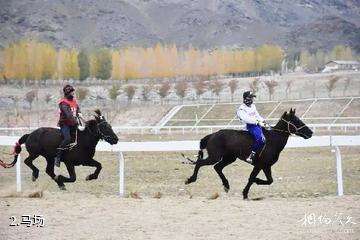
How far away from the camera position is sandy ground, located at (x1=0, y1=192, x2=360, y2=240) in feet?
31.0

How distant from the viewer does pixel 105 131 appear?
14.6 m

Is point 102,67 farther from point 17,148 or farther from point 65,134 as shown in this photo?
point 65,134

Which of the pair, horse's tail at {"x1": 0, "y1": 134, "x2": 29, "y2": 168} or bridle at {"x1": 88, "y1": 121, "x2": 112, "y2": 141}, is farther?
horse's tail at {"x1": 0, "y1": 134, "x2": 29, "y2": 168}

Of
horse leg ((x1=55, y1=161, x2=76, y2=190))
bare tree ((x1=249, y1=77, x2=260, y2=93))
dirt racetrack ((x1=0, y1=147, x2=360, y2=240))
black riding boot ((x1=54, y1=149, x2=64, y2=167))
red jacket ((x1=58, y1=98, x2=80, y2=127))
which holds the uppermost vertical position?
bare tree ((x1=249, y1=77, x2=260, y2=93))

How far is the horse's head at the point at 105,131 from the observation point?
47.8 feet

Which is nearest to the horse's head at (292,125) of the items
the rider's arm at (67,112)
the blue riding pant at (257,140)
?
the blue riding pant at (257,140)

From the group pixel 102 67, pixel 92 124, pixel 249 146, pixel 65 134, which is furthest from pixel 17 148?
pixel 102 67

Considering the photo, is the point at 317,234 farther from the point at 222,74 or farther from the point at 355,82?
the point at 222,74

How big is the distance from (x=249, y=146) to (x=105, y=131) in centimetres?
294

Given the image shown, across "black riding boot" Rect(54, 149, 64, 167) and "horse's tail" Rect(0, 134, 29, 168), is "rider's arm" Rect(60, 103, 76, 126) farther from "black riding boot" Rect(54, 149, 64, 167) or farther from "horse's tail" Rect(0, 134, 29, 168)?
"horse's tail" Rect(0, 134, 29, 168)

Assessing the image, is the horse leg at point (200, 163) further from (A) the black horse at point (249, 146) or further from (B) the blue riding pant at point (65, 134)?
(B) the blue riding pant at point (65, 134)

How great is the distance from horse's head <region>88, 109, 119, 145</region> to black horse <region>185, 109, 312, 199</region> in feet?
5.92

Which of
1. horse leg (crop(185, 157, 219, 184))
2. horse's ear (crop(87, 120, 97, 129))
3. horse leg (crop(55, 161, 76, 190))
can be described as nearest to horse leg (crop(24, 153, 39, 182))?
horse leg (crop(55, 161, 76, 190))

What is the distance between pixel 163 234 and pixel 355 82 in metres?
116
